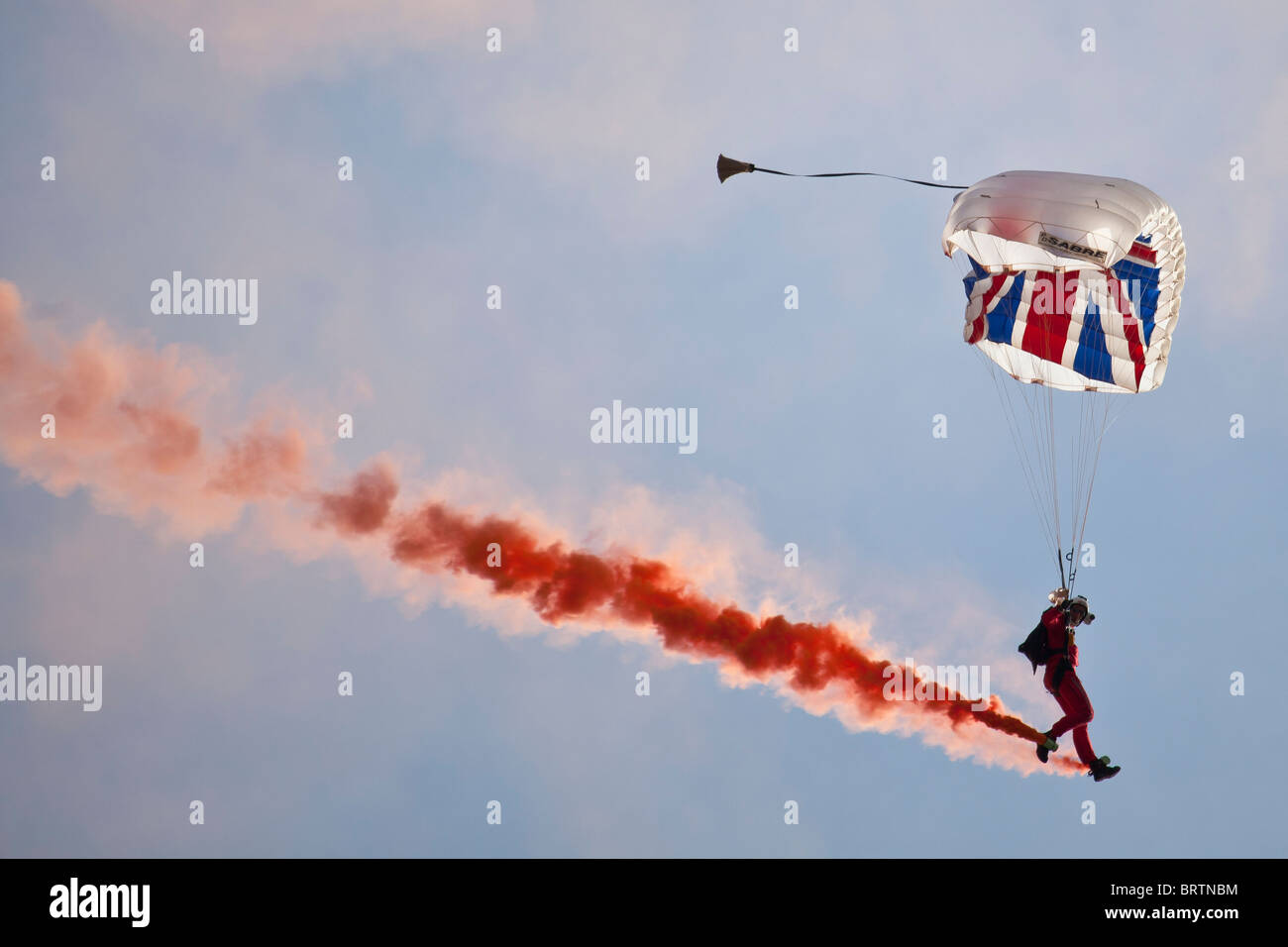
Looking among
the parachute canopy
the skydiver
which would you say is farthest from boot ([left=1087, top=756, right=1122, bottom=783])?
the parachute canopy

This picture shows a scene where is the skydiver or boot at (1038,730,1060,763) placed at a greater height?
the skydiver

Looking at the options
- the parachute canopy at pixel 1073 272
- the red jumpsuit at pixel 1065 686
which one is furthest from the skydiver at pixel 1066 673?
the parachute canopy at pixel 1073 272

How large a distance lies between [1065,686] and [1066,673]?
0.25m

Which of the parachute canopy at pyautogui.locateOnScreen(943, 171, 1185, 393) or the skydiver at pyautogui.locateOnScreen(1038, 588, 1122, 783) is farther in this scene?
the skydiver at pyautogui.locateOnScreen(1038, 588, 1122, 783)

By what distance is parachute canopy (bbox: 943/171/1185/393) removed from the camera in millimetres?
25953

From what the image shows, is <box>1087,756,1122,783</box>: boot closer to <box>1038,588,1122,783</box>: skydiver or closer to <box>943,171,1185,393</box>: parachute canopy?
<box>1038,588,1122,783</box>: skydiver

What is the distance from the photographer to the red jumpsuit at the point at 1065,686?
88.8 ft

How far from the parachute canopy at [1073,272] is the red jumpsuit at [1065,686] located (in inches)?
172

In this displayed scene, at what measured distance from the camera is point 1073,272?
27734 mm

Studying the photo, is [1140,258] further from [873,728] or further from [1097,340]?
[873,728]

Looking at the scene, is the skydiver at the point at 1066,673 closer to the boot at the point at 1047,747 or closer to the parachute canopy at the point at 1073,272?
the boot at the point at 1047,747

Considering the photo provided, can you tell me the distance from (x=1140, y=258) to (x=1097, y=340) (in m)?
1.57

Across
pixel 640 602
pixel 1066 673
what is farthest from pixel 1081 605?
pixel 640 602
